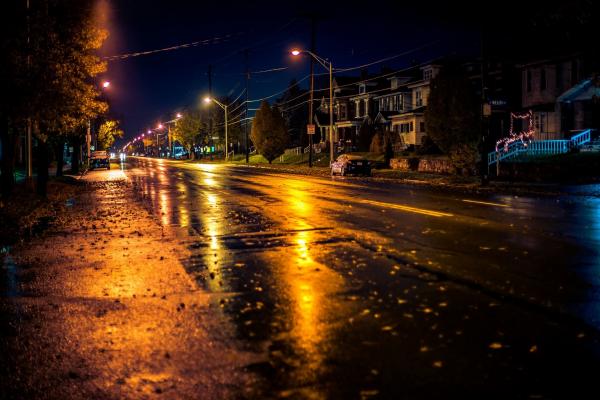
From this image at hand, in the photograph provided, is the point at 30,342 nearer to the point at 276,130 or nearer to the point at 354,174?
the point at 354,174

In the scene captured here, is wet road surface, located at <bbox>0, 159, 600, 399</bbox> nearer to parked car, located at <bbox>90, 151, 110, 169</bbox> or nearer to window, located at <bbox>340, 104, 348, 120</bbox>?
parked car, located at <bbox>90, 151, 110, 169</bbox>

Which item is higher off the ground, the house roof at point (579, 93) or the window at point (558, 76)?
the window at point (558, 76)

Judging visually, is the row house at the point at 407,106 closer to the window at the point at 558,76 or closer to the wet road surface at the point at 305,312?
the window at the point at 558,76

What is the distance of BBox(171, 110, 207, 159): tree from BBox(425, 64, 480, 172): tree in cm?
8063

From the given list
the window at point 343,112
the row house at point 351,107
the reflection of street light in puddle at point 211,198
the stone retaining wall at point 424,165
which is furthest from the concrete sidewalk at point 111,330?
the window at point 343,112

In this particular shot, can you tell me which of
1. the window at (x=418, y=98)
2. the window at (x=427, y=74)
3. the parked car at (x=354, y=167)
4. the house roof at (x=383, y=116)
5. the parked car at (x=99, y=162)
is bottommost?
the parked car at (x=354, y=167)

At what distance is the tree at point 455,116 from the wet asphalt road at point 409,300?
20.1 m

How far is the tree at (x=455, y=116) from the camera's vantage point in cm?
3620

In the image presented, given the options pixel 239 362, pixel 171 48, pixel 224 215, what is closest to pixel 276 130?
pixel 171 48

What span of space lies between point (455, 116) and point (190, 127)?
276ft

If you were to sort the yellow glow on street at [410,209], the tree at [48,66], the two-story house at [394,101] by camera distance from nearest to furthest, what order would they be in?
1. the yellow glow on street at [410,209]
2. the tree at [48,66]
3. the two-story house at [394,101]

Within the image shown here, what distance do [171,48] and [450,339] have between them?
132 feet

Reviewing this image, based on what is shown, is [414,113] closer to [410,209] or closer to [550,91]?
[550,91]

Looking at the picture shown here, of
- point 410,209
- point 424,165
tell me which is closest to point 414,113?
point 424,165
